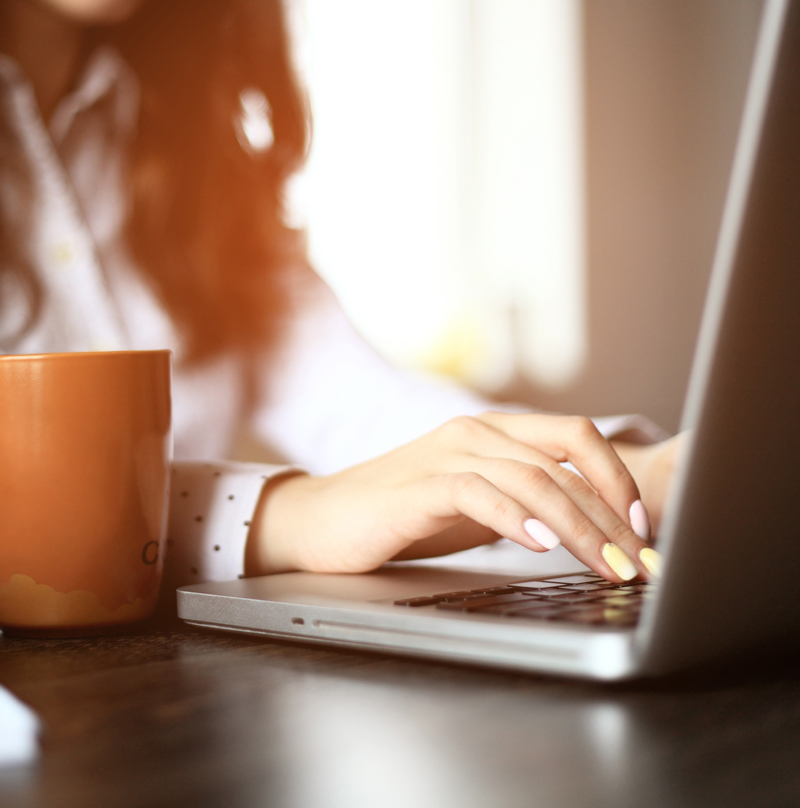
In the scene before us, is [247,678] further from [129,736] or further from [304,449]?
[304,449]

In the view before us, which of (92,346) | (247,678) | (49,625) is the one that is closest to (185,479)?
(49,625)

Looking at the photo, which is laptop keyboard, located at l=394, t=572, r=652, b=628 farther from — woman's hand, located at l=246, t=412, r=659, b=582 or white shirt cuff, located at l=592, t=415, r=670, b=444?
white shirt cuff, located at l=592, t=415, r=670, b=444

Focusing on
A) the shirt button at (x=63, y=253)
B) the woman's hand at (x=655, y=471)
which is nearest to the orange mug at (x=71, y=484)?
the woman's hand at (x=655, y=471)

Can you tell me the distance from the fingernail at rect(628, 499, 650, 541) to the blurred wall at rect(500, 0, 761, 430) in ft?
7.06

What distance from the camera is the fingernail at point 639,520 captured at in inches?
20.9

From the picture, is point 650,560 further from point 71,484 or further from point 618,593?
point 71,484

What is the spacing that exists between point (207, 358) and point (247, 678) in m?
1.22

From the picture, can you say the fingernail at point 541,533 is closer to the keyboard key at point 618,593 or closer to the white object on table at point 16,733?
the keyboard key at point 618,593

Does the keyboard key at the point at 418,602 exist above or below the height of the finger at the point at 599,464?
below

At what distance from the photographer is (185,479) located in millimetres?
690

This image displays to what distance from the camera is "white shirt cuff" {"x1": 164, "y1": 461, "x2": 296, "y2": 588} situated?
639 mm

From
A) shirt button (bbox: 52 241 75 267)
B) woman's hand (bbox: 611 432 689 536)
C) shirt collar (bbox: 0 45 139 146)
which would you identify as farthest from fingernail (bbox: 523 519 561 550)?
shirt collar (bbox: 0 45 139 146)

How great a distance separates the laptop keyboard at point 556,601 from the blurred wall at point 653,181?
7.31ft

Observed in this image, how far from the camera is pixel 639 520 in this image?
1.75 feet
